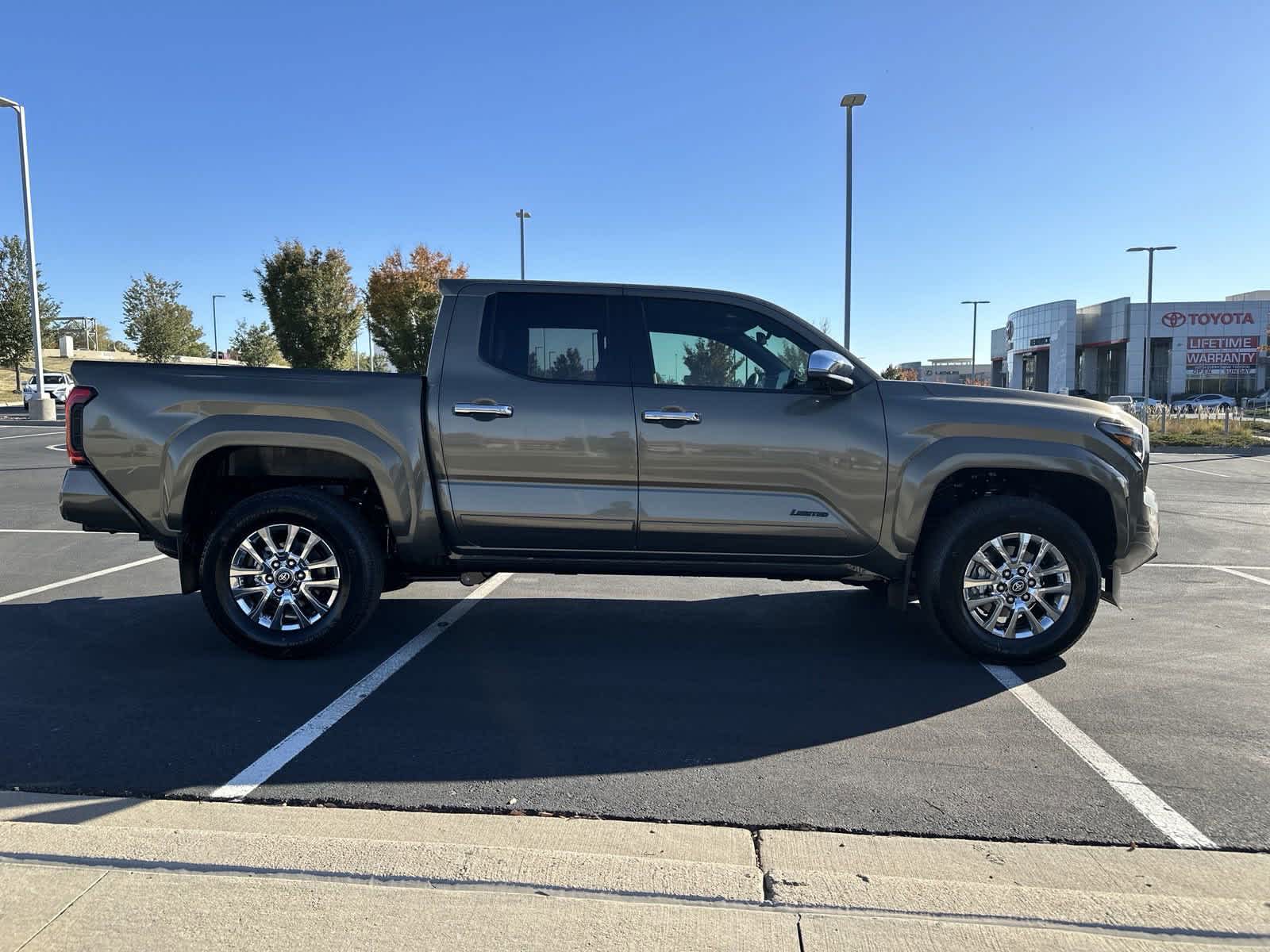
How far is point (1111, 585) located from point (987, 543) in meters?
0.81

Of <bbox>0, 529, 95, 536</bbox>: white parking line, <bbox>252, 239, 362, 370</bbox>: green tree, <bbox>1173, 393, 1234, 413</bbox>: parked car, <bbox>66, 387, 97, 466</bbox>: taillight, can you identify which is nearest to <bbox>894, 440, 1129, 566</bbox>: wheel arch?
<bbox>66, 387, 97, 466</bbox>: taillight

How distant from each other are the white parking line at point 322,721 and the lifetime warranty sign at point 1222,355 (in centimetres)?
6539

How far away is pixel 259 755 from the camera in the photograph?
12.3 ft

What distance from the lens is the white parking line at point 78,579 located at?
21.2 ft

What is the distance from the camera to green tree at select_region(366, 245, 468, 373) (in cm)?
3881

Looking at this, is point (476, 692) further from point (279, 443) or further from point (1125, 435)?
point (1125, 435)

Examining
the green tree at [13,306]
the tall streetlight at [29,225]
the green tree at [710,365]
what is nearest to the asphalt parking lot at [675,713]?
the green tree at [710,365]

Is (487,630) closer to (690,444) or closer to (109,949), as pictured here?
(690,444)

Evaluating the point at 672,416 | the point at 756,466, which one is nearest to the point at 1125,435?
the point at 756,466

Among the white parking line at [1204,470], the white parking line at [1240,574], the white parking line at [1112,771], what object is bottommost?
the white parking line at [1112,771]

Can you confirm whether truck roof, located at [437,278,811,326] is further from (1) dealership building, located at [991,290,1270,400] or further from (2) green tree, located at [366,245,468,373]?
(1) dealership building, located at [991,290,1270,400]

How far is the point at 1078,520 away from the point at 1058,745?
1.79 meters

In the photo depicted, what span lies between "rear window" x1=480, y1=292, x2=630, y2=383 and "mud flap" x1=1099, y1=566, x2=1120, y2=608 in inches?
114

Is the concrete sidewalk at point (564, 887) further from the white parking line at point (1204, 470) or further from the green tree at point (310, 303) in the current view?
the green tree at point (310, 303)
